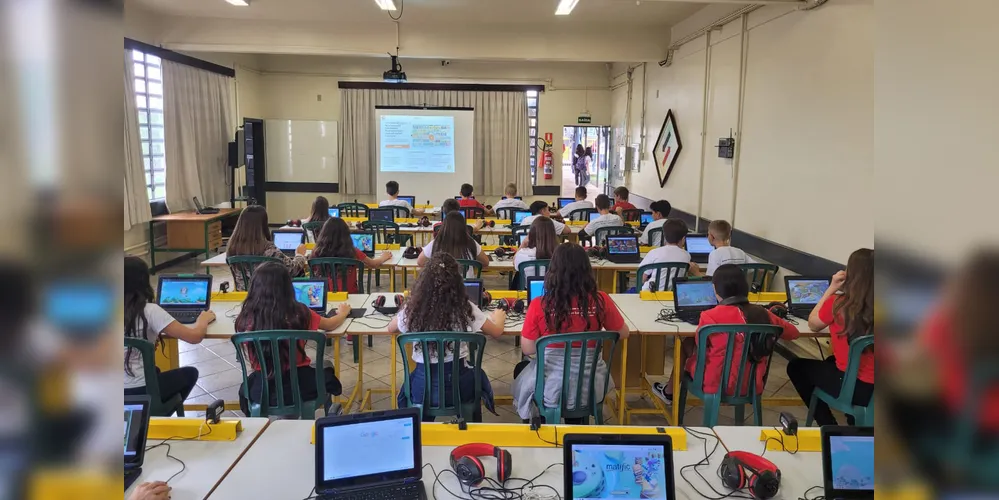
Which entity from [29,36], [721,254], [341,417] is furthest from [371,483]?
[721,254]

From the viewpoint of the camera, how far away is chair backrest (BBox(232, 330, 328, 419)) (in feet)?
8.80

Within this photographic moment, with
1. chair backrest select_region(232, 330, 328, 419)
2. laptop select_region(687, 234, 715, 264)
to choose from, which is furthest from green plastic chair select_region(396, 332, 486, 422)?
laptop select_region(687, 234, 715, 264)

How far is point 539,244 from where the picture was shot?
15.2 ft

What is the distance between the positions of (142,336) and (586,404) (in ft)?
6.50

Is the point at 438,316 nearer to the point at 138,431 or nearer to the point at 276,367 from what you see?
the point at 276,367

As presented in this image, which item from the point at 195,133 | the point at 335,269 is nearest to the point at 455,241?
the point at 335,269

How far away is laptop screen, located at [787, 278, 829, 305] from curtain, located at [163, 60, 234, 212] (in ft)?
24.5

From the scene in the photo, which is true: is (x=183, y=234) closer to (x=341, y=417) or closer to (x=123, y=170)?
(x=341, y=417)

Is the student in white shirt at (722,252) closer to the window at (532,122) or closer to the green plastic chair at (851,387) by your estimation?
the green plastic chair at (851,387)

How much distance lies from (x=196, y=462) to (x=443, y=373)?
1.10 meters

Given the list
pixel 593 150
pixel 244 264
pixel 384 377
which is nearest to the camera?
pixel 384 377

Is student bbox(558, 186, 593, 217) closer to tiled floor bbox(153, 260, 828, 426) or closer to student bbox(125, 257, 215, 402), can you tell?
tiled floor bbox(153, 260, 828, 426)

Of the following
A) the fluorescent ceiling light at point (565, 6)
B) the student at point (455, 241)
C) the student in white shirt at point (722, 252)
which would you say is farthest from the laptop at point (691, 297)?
the fluorescent ceiling light at point (565, 6)

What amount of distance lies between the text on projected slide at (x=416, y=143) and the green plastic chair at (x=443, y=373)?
27.2ft
